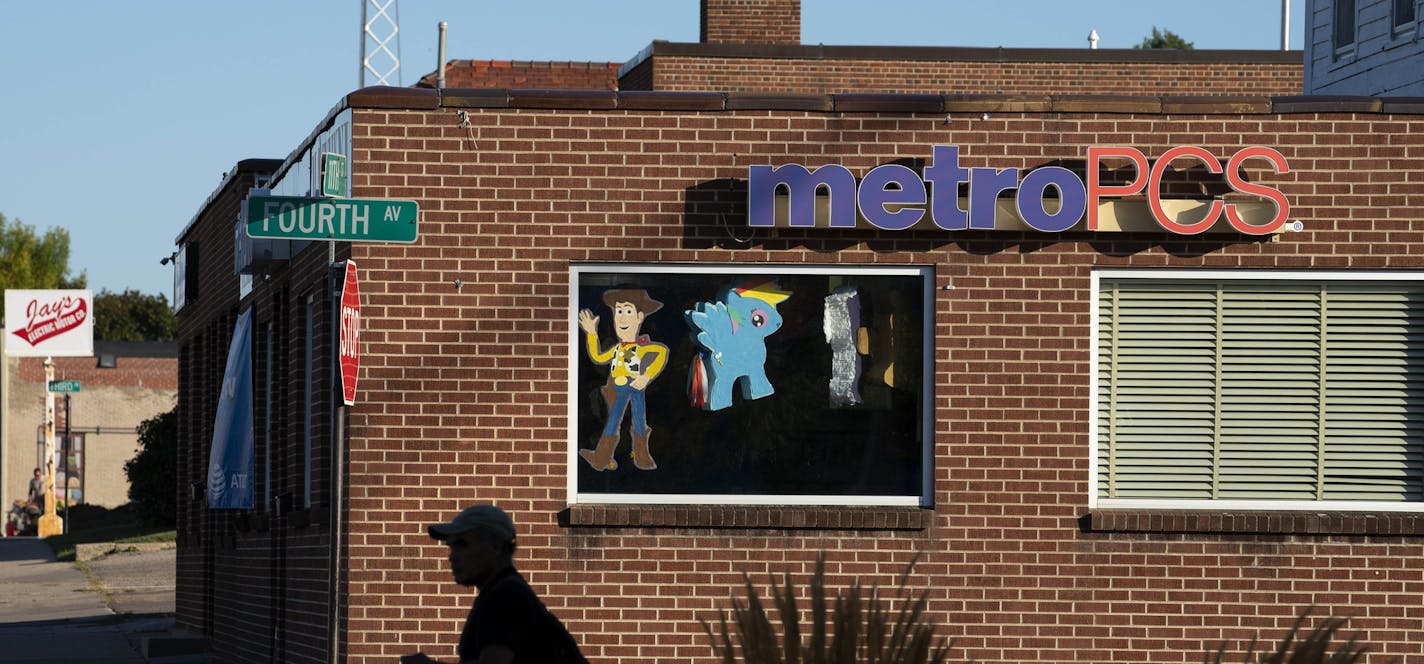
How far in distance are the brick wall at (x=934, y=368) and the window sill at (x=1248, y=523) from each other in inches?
1.1

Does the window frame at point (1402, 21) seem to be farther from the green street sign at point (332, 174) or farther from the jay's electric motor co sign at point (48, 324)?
the jay's electric motor co sign at point (48, 324)

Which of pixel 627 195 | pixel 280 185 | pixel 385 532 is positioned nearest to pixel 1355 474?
pixel 627 195

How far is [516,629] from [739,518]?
6.04m

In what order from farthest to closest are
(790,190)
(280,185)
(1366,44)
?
(1366,44) < (280,185) < (790,190)

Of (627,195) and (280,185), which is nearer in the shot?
(627,195)

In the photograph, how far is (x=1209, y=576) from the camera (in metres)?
12.5

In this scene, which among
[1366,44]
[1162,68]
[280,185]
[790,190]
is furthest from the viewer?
[1162,68]

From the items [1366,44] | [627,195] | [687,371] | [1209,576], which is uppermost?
[1366,44]

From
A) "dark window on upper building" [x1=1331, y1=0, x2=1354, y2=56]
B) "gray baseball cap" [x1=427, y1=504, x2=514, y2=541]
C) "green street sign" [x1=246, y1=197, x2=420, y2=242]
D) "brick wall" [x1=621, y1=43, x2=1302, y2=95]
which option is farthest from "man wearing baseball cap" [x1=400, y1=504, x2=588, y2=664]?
"brick wall" [x1=621, y1=43, x2=1302, y2=95]

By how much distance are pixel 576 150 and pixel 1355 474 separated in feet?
17.8

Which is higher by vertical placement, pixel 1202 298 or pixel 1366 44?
pixel 1366 44

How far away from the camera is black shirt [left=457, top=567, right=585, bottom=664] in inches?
254

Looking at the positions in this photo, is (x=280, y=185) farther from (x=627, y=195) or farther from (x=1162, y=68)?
(x=1162, y=68)

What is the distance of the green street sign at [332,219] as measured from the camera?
9.77 meters
